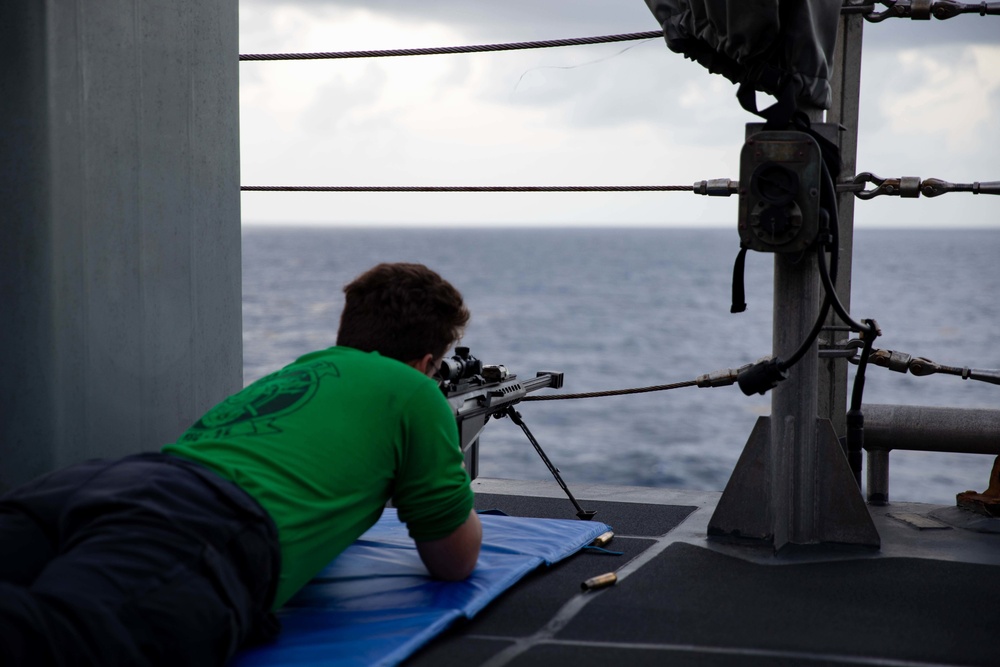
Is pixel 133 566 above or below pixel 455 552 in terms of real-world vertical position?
above

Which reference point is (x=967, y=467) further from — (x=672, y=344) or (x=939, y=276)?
(x=939, y=276)

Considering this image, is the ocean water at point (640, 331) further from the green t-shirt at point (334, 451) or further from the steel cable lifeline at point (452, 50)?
the green t-shirt at point (334, 451)

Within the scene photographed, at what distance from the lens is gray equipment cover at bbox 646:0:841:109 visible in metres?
2.27

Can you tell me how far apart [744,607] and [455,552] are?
555mm

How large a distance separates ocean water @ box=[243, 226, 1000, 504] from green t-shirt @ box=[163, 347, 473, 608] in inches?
344

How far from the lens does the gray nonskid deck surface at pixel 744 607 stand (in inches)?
70.8

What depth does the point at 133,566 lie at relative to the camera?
145 centimetres

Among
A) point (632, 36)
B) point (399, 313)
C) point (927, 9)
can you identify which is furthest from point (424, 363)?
point (927, 9)

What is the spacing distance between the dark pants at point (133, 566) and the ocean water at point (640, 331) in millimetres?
9058

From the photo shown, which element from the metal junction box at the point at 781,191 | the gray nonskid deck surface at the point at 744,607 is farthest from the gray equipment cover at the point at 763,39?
the gray nonskid deck surface at the point at 744,607

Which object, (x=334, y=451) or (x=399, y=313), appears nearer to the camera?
(x=334, y=451)

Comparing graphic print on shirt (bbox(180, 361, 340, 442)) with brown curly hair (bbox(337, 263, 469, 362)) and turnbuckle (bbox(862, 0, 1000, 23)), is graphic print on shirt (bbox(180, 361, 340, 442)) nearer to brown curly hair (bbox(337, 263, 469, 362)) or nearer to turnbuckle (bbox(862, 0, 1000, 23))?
brown curly hair (bbox(337, 263, 469, 362))

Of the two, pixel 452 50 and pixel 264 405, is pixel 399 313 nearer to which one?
pixel 264 405

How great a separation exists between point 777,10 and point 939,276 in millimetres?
56115
